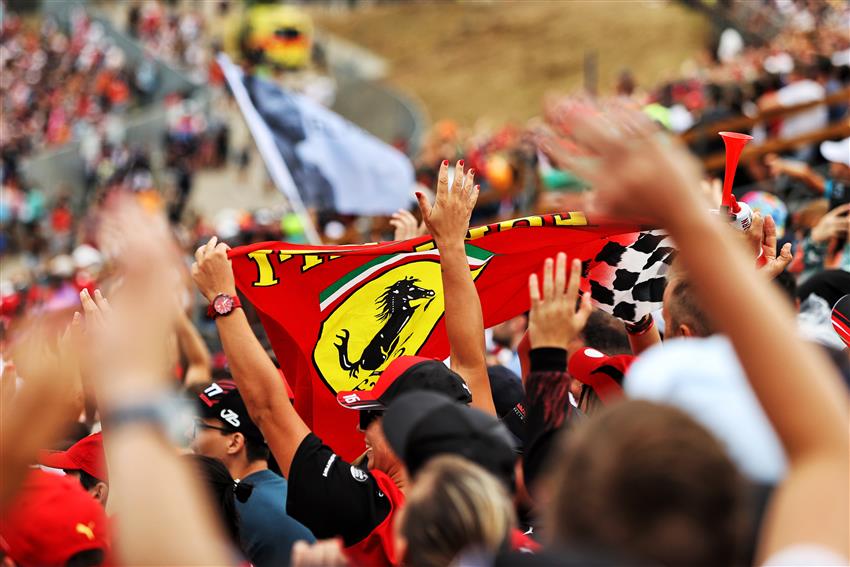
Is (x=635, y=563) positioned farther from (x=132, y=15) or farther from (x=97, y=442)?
(x=132, y=15)

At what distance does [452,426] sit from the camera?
8.69 feet

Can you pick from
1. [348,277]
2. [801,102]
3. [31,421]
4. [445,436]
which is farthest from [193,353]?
[801,102]

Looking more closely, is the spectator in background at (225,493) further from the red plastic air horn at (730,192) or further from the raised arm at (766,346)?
the raised arm at (766,346)

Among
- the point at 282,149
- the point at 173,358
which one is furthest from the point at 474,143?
the point at 173,358

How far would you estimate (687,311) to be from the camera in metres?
3.68

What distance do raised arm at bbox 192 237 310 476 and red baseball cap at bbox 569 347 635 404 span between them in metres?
1.03

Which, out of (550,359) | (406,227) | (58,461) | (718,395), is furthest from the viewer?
(406,227)

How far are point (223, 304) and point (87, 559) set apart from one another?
1.14 metres

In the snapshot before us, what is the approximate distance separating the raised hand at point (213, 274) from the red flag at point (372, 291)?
75cm

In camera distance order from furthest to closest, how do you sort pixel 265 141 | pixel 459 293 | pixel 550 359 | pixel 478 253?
1. pixel 265 141
2. pixel 478 253
3. pixel 459 293
4. pixel 550 359

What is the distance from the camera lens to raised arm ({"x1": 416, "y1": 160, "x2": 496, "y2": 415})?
403cm

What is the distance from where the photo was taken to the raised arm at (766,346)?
82.7 inches

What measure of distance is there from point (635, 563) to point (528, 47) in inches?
1605

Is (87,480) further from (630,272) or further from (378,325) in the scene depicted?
(630,272)
